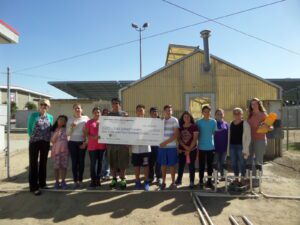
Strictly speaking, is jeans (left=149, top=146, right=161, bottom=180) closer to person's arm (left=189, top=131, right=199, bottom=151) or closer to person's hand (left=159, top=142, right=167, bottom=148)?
person's hand (left=159, top=142, right=167, bottom=148)

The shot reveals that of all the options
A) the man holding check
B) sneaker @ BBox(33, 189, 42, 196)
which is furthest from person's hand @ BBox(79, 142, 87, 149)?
sneaker @ BBox(33, 189, 42, 196)

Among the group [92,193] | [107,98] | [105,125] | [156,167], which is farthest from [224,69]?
[107,98]

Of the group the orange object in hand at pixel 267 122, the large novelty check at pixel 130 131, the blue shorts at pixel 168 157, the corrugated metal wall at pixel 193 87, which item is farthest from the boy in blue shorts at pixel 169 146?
the corrugated metal wall at pixel 193 87

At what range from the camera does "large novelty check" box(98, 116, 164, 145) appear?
21.5 feet

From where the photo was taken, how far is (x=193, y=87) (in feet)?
36.7

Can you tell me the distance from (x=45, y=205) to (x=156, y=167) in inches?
103

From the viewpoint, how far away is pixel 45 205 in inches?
225

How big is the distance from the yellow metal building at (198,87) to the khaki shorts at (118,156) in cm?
472

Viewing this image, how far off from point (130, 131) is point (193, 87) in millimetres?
5083

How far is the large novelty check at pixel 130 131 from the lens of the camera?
655 cm

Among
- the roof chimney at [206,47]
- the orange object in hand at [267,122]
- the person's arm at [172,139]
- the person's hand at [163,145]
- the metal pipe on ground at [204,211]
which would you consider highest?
the roof chimney at [206,47]

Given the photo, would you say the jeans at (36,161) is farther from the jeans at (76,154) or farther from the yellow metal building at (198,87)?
the yellow metal building at (198,87)

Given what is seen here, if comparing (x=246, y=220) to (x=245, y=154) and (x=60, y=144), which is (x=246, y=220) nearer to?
(x=245, y=154)

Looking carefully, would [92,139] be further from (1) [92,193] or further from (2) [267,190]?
(2) [267,190]
